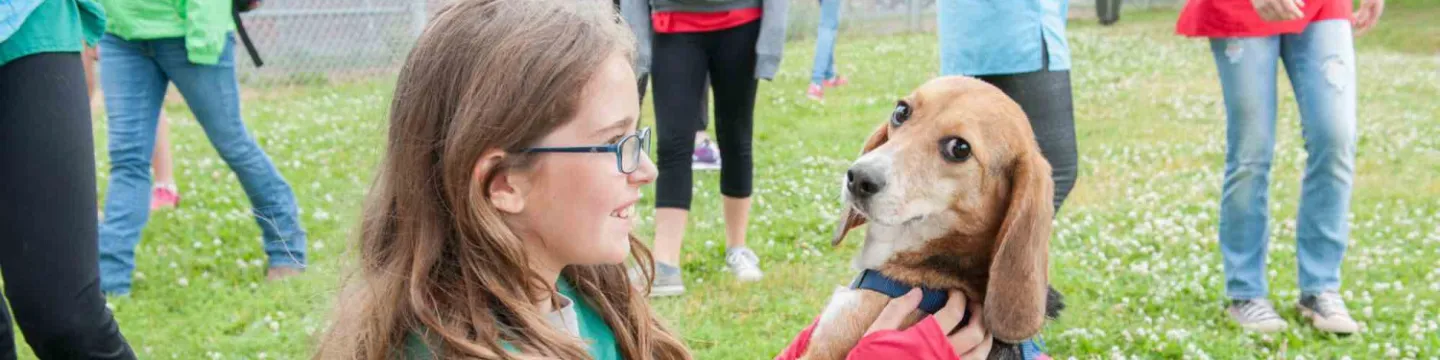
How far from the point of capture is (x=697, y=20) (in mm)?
4969

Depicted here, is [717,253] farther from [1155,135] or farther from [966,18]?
[1155,135]

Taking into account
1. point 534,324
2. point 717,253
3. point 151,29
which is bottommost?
point 717,253

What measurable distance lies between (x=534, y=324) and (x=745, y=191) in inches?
134

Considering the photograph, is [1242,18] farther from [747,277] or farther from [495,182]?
[495,182]

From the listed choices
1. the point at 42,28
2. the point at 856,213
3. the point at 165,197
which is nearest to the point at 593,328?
the point at 856,213

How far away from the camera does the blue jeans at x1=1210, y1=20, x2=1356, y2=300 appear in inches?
173

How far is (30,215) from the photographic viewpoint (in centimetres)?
303

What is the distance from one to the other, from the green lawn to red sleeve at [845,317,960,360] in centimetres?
101

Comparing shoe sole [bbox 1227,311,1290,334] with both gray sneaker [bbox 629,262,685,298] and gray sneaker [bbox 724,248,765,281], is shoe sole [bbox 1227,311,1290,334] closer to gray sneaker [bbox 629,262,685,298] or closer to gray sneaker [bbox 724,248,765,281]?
gray sneaker [bbox 724,248,765,281]

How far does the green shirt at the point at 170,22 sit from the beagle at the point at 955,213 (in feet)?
11.2

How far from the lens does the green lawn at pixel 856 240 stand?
4.69 metres

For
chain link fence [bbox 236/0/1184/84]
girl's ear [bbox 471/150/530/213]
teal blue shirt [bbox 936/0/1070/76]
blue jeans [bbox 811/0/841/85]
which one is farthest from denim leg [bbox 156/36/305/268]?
chain link fence [bbox 236/0/1184/84]

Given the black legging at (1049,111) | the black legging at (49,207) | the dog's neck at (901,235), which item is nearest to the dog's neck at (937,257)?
the dog's neck at (901,235)

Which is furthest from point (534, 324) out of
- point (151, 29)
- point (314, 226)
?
point (314, 226)
